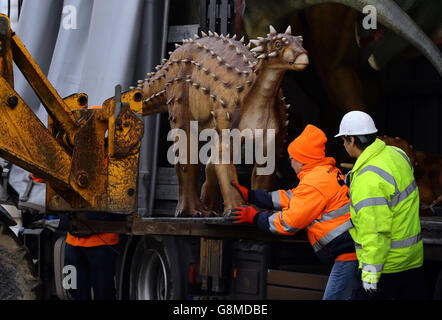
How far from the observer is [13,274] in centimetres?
407

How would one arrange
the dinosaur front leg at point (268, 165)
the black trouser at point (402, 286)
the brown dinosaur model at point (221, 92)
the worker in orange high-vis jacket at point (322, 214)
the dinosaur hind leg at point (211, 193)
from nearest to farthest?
the black trouser at point (402, 286) < the worker in orange high-vis jacket at point (322, 214) < the brown dinosaur model at point (221, 92) < the dinosaur front leg at point (268, 165) < the dinosaur hind leg at point (211, 193)

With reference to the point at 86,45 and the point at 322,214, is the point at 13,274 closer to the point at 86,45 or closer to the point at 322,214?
the point at 322,214

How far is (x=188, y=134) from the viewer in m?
5.58

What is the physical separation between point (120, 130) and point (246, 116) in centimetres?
102

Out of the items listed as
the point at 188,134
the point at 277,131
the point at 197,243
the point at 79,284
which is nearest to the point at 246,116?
the point at 277,131

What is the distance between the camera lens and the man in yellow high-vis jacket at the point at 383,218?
3.60 metres

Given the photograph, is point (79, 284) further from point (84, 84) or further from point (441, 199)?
point (441, 199)

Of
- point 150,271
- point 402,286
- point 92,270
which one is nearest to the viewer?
point 402,286

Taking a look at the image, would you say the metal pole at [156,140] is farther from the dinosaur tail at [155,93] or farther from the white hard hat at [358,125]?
the white hard hat at [358,125]

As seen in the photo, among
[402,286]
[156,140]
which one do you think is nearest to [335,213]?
[402,286]

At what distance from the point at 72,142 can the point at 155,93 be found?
1.52 metres

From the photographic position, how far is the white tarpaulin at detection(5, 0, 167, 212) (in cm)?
637

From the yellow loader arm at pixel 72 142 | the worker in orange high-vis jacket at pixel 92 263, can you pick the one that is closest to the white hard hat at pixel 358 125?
the yellow loader arm at pixel 72 142

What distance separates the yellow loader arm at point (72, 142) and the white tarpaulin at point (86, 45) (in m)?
1.72
